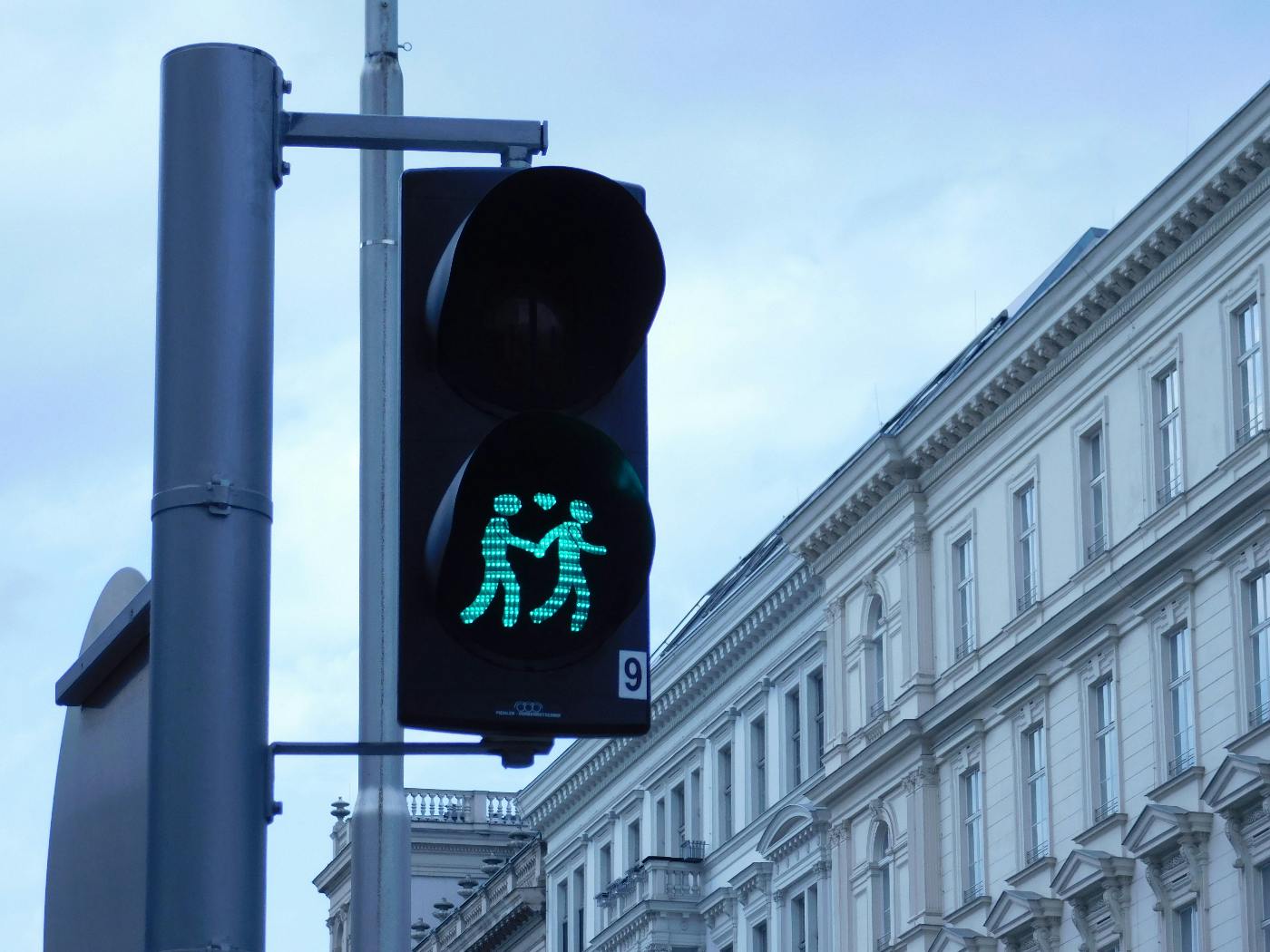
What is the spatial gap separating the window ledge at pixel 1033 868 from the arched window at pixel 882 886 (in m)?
5.03

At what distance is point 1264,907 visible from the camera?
3453cm

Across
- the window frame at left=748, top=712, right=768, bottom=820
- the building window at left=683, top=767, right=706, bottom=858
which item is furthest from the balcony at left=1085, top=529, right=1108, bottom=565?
the building window at left=683, top=767, right=706, bottom=858

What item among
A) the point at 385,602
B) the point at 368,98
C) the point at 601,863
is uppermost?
the point at 601,863

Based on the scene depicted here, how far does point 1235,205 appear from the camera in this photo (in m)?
37.5

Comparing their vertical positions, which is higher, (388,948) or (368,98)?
(368,98)

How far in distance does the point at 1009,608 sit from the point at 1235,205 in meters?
8.45

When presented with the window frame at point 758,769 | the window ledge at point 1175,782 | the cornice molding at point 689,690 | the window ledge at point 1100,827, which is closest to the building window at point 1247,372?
the window ledge at point 1175,782

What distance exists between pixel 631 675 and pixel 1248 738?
103 feet

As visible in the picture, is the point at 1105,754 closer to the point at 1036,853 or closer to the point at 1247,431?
the point at 1036,853

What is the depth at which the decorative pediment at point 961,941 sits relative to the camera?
1672 inches

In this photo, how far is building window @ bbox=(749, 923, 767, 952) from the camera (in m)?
52.5

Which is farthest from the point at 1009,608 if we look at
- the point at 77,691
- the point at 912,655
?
the point at 77,691

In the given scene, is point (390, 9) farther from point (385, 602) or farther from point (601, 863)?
point (601, 863)

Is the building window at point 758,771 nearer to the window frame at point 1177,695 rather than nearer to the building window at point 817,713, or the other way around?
the building window at point 817,713
